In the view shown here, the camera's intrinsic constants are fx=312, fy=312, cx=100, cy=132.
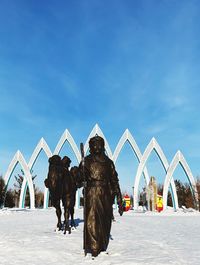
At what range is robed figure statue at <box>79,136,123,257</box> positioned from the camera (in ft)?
18.2

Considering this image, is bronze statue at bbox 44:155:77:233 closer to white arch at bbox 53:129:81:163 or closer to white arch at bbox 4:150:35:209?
white arch at bbox 53:129:81:163

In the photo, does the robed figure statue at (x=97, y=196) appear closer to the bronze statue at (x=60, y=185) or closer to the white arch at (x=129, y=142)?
the bronze statue at (x=60, y=185)

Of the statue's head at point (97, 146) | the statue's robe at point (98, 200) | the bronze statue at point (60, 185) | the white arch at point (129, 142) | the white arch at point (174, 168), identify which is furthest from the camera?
the white arch at point (129, 142)

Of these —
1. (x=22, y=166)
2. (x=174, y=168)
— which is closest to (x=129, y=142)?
(x=174, y=168)

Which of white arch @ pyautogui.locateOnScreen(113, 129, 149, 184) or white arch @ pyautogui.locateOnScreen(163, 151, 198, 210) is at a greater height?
white arch @ pyautogui.locateOnScreen(113, 129, 149, 184)

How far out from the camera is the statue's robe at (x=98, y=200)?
18.1 feet

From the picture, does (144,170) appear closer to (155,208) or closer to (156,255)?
(155,208)

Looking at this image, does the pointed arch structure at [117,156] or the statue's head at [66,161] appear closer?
the statue's head at [66,161]

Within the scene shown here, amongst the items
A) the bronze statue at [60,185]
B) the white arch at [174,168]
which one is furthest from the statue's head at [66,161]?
the white arch at [174,168]

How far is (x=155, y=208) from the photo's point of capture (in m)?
31.3

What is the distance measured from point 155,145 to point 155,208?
8.25 m

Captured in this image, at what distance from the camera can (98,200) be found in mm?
5707

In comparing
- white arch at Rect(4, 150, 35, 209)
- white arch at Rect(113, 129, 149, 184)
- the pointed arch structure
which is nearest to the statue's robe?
the pointed arch structure

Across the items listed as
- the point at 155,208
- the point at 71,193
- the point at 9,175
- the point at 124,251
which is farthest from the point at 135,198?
the point at 124,251
